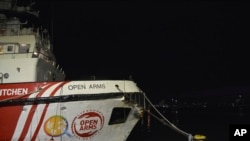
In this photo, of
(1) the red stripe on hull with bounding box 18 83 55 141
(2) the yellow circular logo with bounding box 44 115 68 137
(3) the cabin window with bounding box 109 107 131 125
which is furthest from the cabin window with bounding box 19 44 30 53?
(3) the cabin window with bounding box 109 107 131 125

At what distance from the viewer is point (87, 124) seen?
36.1 ft

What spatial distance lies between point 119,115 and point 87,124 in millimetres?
1336

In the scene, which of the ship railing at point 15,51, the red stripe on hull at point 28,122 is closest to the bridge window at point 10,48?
the ship railing at point 15,51

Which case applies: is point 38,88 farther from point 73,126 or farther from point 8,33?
point 8,33

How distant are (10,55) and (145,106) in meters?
5.59

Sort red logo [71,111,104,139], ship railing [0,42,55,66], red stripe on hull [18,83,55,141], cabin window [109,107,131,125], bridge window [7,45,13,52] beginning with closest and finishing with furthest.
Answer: red stripe on hull [18,83,55,141], red logo [71,111,104,139], cabin window [109,107,131,125], ship railing [0,42,55,66], bridge window [7,45,13,52]

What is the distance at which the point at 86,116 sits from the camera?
1096 centimetres

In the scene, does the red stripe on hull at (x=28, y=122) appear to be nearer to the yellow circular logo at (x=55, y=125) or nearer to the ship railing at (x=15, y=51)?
the yellow circular logo at (x=55, y=125)

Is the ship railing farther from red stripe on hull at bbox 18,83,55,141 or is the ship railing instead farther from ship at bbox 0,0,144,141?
red stripe on hull at bbox 18,83,55,141

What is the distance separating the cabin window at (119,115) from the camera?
11547 millimetres

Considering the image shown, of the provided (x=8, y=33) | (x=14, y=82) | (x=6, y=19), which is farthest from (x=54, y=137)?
(x=6, y=19)

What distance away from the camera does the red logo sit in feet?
35.7

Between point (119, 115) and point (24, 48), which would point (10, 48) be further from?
point (119, 115)

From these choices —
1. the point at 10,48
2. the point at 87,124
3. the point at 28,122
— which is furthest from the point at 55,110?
the point at 10,48
